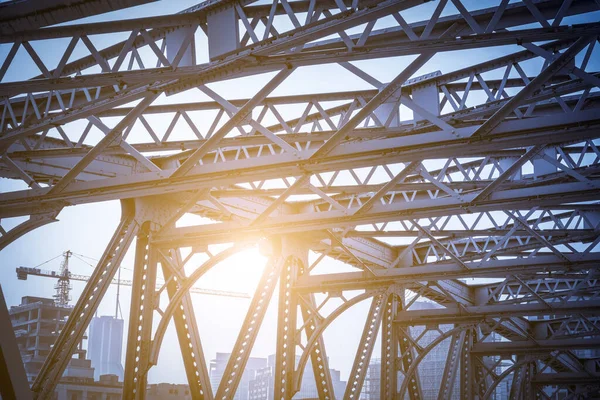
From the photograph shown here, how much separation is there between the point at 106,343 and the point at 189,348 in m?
84.5

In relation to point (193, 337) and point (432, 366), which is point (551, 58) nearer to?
point (193, 337)

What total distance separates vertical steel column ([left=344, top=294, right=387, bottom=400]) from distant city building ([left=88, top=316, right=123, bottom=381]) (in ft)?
259

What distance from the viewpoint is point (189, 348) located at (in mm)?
16969

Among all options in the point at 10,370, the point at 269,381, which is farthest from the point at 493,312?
the point at 269,381

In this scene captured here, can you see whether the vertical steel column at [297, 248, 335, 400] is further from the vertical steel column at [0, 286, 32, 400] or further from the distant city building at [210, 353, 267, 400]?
the distant city building at [210, 353, 267, 400]

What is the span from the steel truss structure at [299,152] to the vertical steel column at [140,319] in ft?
0.12

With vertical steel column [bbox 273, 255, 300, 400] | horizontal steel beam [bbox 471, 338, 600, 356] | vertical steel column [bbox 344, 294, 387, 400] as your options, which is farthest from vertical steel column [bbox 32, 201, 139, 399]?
horizontal steel beam [bbox 471, 338, 600, 356]

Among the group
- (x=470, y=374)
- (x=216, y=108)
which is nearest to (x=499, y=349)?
(x=470, y=374)

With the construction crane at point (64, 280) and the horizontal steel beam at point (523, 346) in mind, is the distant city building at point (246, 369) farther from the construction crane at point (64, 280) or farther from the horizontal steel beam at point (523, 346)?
the horizontal steel beam at point (523, 346)

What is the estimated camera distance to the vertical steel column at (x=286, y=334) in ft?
59.5

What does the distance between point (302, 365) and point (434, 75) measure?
346 inches

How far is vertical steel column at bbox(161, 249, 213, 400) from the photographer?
16922 millimetres

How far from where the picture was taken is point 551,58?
1006 centimetres

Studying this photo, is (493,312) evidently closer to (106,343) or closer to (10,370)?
(10,370)
